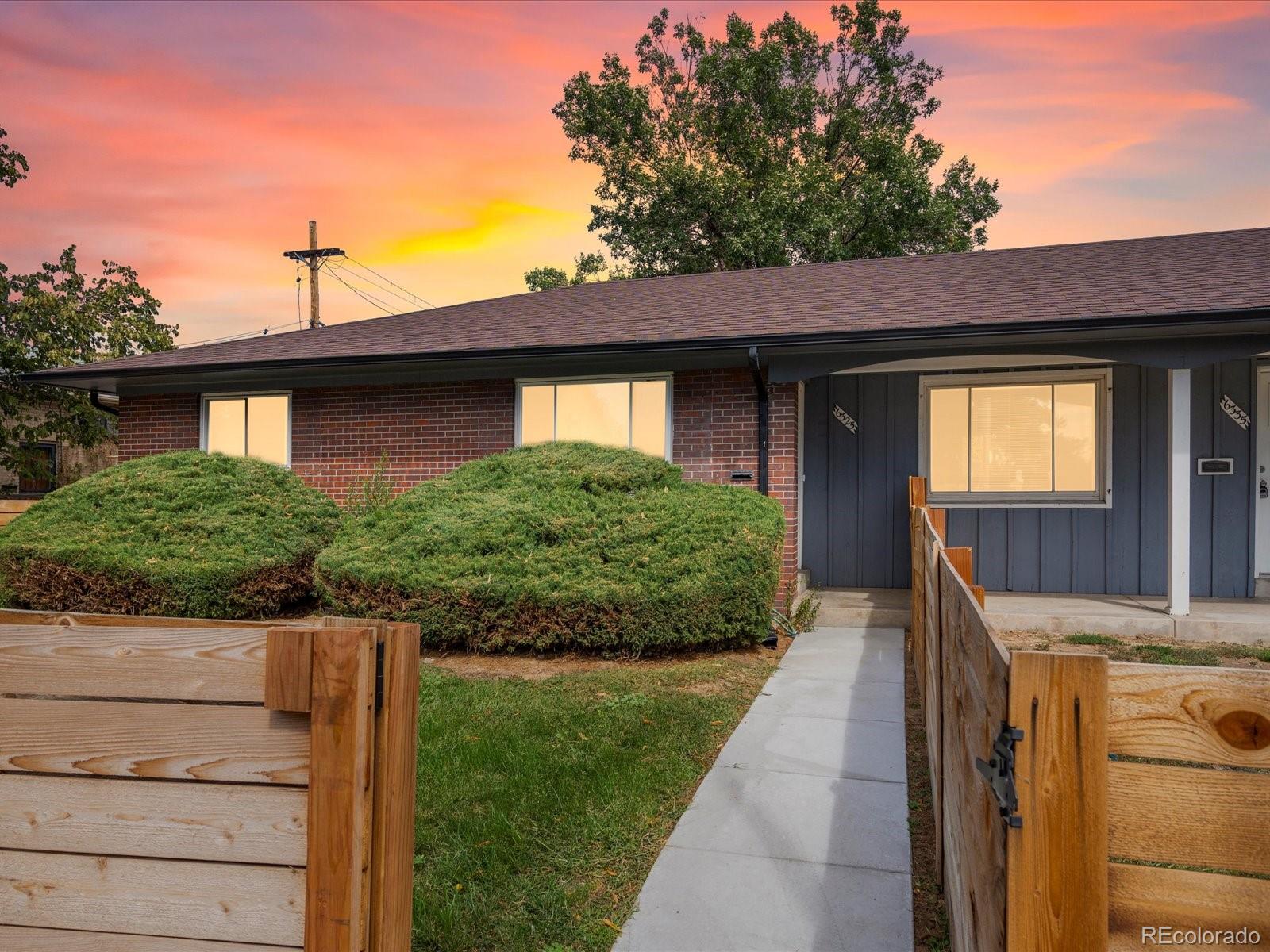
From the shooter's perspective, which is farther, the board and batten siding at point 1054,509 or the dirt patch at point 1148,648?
the board and batten siding at point 1054,509

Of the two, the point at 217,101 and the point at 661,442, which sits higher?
the point at 217,101

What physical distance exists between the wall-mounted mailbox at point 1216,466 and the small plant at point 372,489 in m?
8.83

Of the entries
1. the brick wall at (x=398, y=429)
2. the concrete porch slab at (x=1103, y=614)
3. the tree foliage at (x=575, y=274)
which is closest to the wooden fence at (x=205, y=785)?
the concrete porch slab at (x=1103, y=614)

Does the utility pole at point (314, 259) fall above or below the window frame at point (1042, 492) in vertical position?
above

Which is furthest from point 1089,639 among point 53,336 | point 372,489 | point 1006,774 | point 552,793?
point 53,336

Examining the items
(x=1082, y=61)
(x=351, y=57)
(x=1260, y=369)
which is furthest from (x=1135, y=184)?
(x=351, y=57)

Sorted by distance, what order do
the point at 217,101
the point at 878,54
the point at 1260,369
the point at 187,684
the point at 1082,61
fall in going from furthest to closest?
the point at 878,54, the point at 1082,61, the point at 217,101, the point at 1260,369, the point at 187,684

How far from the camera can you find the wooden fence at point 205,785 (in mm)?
1338

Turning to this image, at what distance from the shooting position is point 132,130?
1084cm

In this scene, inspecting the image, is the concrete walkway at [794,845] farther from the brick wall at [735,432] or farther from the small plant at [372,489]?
the small plant at [372,489]

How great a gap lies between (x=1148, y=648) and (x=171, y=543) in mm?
8861

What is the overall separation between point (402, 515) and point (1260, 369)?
868cm

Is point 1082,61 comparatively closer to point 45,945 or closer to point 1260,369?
point 1260,369

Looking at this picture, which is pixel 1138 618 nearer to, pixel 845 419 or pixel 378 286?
pixel 845 419
